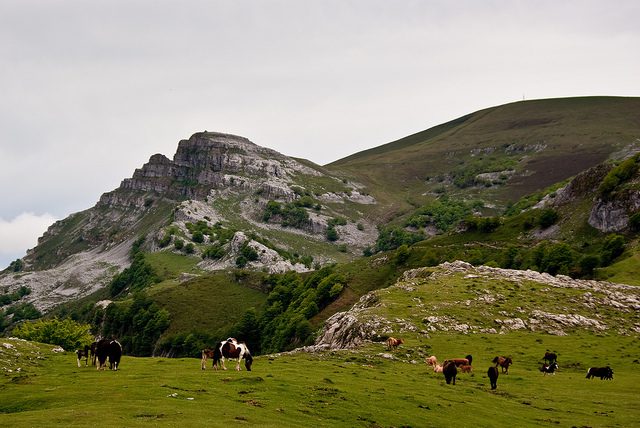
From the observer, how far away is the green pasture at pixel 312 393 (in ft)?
92.1

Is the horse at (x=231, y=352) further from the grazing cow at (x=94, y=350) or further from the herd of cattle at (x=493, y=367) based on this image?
the herd of cattle at (x=493, y=367)

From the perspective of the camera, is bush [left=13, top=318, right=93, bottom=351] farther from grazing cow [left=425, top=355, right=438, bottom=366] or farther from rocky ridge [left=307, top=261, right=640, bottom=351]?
grazing cow [left=425, top=355, right=438, bottom=366]

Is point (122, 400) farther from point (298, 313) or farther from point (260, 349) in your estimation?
point (260, 349)

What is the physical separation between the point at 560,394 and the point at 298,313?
343ft

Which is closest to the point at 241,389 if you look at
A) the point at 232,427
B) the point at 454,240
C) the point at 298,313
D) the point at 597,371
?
the point at 232,427

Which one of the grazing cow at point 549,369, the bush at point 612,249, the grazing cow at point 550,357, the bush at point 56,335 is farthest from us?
the bush at point 612,249

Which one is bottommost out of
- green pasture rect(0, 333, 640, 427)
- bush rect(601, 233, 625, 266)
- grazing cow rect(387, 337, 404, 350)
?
green pasture rect(0, 333, 640, 427)

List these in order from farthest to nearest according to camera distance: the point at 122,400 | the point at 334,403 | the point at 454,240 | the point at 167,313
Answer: the point at 167,313 → the point at 454,240 → the point at 334,403 → the point at 122,400

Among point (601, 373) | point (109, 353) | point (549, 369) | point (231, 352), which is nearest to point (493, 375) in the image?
point (549, 369)

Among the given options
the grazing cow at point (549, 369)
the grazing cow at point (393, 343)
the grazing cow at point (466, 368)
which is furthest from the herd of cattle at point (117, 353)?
the grazing cow at point (549, 369)

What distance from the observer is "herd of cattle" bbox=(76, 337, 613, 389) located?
4000cm

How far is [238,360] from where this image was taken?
41.9 meters

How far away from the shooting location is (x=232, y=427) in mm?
25781

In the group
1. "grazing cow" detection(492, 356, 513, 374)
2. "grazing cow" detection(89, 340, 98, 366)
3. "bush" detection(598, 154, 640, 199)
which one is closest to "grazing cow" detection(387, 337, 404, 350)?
"grazing cow" detection(492, 356, 513, 374)
